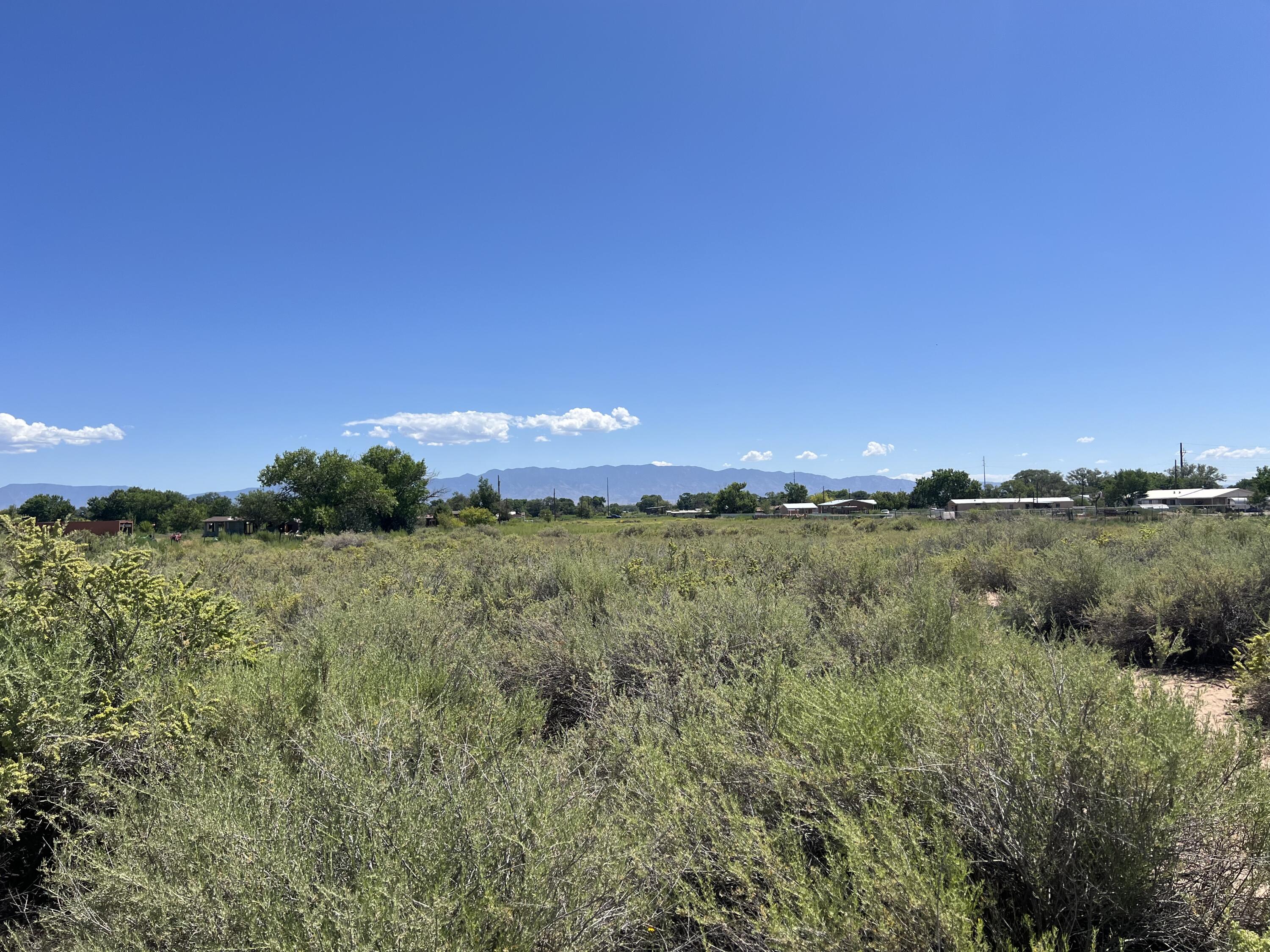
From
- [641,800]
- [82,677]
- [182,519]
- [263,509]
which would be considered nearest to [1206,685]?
[641,800]

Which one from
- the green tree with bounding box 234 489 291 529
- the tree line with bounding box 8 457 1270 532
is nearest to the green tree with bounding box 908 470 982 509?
the tree line with bounding box 8 457 1270 532

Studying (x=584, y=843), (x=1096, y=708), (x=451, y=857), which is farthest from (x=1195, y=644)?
(x=451, y=857)

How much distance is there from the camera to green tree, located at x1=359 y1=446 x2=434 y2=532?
187 feet

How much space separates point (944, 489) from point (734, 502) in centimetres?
3965

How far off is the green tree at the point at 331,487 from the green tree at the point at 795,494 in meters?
105

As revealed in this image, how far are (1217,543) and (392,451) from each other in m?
61.5

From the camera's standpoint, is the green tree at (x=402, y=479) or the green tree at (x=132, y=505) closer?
the green tree at (x=402, y=479)

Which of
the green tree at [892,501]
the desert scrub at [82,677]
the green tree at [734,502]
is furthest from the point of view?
the green tree at [734,502]

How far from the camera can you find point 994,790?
99.5 inches

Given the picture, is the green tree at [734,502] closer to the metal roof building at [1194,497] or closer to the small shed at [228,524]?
the metal roof building at [1194,497]

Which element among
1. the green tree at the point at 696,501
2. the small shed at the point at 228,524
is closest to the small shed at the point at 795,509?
the green tree at the point at 696,501

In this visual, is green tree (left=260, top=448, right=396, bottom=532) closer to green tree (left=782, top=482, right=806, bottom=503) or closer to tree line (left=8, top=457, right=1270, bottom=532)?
tree line (left=8, top=457, right=1270, bottom=532)

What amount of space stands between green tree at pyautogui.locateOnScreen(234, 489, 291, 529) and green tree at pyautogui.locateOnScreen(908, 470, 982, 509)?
99.8 m

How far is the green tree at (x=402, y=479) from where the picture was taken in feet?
187
